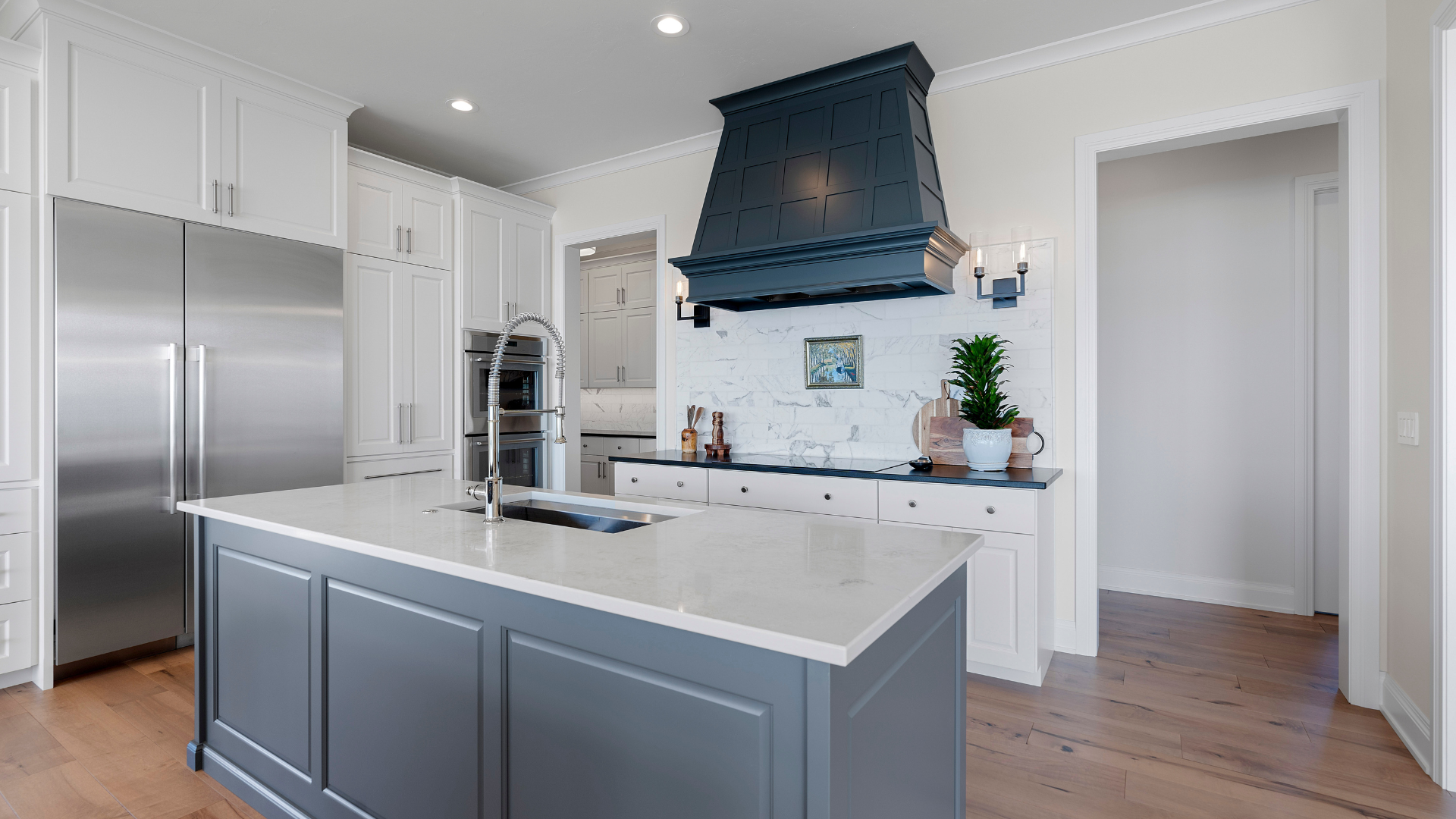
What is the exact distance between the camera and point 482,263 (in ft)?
Result: 14.8

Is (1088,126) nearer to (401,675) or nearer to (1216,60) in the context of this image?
(1216,60)

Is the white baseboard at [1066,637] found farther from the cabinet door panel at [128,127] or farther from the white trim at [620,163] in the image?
the cabinet door panel at [128,127]

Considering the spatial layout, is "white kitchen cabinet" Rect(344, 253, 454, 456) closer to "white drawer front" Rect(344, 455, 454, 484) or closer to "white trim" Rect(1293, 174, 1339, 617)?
"white drawer front" Rect(344, 455, 454, 484)

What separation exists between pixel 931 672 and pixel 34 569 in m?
3.42

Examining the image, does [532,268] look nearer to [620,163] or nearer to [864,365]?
[620,163]

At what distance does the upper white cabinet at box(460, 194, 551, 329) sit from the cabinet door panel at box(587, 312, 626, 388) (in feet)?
5.33

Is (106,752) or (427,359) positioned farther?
(427,359)

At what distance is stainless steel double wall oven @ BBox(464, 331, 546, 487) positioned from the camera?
4457mm

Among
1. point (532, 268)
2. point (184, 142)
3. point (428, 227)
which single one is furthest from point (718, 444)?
point (184, 142)

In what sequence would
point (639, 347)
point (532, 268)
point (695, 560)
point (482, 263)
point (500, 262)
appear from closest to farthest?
point (695, 560)
point (482, 263)
point (500, 262)
point (532, 268)
point (639, 347)

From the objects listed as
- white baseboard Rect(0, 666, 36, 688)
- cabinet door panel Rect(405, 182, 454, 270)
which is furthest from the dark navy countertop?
white baseboard Rect(0, 666, 36, 688)

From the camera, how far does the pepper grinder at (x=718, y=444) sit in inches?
151

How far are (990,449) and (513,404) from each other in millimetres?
3040

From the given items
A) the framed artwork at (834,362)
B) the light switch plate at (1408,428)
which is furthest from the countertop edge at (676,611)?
the framed artwork at (834,362)
